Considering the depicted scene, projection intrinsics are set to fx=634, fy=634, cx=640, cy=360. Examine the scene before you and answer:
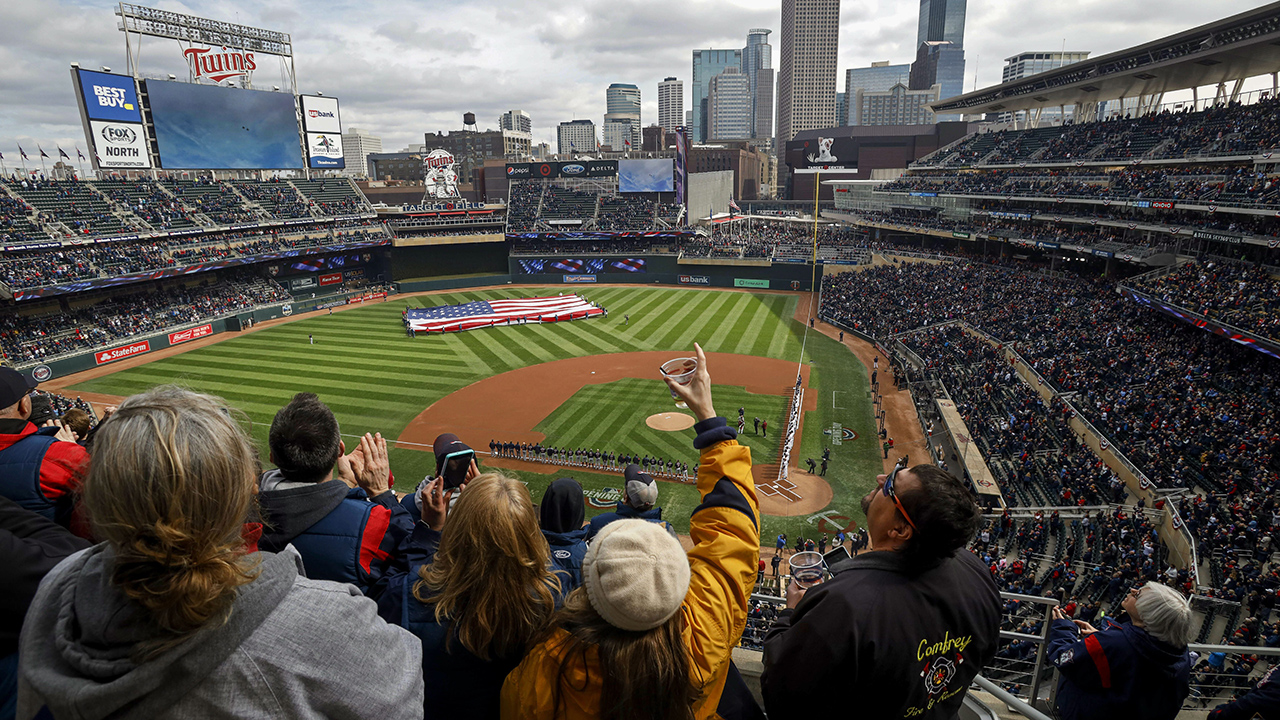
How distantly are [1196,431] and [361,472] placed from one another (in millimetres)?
23059

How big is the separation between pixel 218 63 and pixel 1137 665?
203ft

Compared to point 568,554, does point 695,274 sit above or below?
below

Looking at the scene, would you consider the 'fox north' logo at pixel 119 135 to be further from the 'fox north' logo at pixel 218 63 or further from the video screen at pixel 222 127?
the 'fox north' logo at pixel 218 63

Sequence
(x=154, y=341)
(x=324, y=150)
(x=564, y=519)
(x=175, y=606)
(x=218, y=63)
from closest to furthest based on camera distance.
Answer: (x=175, y=606)
(x=564, y=519)
(x=154, y=341)
(x=218, y=63)
(x=324, y=150)

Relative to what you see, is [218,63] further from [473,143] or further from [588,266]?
[473,143]

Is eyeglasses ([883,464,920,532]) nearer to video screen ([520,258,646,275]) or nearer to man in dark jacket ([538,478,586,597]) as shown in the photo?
man in dark jacket ([538,478,586,597])

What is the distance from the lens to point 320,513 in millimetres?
3203

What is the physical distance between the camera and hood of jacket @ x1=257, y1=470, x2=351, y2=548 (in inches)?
123

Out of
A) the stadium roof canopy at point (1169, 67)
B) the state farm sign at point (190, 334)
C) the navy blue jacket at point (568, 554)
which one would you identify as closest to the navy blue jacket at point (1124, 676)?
the navy blue jacket at point (568, 554)

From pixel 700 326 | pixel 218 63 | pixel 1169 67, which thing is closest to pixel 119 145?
pixel 218 63

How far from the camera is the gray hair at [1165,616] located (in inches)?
143

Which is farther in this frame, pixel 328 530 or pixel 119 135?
pixel 119 135

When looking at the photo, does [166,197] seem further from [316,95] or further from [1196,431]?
[1196,431]

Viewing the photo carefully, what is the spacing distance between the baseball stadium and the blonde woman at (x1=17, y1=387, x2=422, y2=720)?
0.05ft
